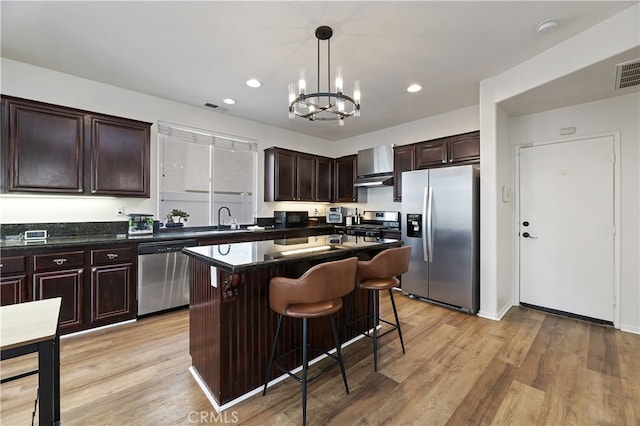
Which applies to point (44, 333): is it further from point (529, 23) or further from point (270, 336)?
point (529, 23)

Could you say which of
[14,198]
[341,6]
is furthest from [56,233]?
[341,6]

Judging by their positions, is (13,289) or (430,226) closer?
(13,289)

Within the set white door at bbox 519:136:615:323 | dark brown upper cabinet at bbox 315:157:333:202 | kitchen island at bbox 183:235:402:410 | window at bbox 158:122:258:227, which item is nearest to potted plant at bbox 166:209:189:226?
window at bbox 158:122:258:227

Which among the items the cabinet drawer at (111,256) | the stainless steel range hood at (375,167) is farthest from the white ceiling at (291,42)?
the cabinet drawer at (111,256)

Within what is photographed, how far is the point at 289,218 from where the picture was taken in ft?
16.5

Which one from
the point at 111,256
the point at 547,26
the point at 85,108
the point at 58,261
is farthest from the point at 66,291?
the point at 547,26

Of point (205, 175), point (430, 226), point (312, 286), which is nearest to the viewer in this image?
point (312, 286)

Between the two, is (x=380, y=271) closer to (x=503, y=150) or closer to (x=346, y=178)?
(x=503, y=150)

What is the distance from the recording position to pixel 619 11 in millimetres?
2146

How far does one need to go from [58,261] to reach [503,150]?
17.4ft

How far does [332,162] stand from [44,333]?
17.2 feet

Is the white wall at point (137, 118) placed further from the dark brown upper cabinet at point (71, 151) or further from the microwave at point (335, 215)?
the microwave at point (335, 215)

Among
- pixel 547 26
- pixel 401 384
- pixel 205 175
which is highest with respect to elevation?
pixel 547 26

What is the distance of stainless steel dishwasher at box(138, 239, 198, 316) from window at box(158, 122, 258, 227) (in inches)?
32.1
